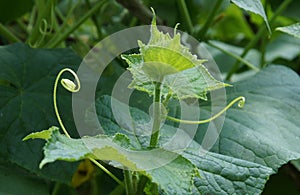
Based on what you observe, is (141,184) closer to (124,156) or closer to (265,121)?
(124,156)

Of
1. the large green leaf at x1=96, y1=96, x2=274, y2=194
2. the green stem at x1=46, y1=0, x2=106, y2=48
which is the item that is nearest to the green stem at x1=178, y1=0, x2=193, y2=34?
the green stem at x1=46, y1=0, x2=106, y2=48

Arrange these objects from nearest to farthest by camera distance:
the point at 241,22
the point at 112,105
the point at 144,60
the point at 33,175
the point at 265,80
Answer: the point at 144,60, the point at 112,105, the point at 33,175, the point at 265,80, the point at 241,22

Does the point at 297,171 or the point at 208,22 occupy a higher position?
the point at 208,22

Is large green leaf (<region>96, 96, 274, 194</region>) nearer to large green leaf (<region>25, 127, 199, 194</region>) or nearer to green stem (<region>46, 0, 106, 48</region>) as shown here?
large green leaf (<region>25, 127, 199, 194</region>)

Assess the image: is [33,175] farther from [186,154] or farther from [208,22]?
[208,22]

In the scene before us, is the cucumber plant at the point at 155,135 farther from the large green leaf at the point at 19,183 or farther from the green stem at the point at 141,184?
the large green leaf at the point at 19,183

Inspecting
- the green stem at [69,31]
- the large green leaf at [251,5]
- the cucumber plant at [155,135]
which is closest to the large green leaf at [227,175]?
the cucumber plant at [155,135]

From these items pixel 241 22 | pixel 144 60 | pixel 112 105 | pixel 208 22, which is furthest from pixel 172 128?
pixel 241 22
